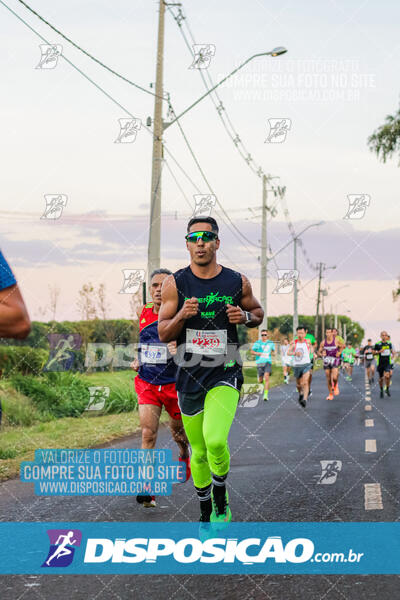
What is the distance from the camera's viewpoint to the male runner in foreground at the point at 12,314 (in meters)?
2.61

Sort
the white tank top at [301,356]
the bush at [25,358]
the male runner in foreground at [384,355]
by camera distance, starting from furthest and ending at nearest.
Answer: the male runner in foreground at [384,355], the bush at [25,358], the white tank top at [301,356]

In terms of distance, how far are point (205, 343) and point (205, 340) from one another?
21mm

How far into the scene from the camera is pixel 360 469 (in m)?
8.09

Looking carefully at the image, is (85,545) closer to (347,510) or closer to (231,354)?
(231,354)

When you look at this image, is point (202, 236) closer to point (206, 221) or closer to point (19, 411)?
point (206, 221)

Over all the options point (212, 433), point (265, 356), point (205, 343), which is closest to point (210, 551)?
point (212, 433)

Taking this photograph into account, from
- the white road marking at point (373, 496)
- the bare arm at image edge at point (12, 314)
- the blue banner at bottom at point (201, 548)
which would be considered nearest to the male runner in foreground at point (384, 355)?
the white road marking at point (373, 496)

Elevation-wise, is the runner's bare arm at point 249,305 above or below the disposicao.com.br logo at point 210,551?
above

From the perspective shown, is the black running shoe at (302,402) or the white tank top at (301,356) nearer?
the black running shoe at (302,402)

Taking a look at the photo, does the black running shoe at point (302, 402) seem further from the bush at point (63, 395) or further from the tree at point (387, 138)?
the tree at point (387, 138)

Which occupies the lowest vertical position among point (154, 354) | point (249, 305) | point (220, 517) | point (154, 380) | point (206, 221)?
point (220, 517)

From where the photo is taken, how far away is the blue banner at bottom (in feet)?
15.4

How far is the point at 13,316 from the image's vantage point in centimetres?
261

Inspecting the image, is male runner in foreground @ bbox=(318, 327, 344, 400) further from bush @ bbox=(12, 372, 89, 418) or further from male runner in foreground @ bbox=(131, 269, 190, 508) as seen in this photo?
male runner in foreground @ bbox=(131, 269, 190, 508)
